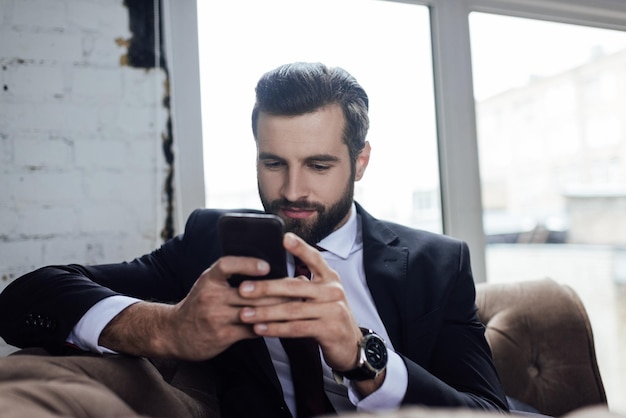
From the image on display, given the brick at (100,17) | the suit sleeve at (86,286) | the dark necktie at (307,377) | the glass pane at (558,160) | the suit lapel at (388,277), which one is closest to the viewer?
the suit sleeve at (86,286)

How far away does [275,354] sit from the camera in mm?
1482

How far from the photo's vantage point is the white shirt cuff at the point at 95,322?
1.18m

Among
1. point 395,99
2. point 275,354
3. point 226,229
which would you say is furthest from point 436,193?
point 226,229

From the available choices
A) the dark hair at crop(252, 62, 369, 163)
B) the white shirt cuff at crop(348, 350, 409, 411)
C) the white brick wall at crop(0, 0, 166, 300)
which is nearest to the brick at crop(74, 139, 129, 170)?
the white brick wall at crop(0, 0, 166, 300)

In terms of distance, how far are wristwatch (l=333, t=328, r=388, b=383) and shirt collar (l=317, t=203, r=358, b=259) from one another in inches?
18.7

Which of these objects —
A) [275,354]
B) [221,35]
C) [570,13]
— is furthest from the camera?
[570,13]

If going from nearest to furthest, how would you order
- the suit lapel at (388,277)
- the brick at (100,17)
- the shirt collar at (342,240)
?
1. the suit lapel at (388,277)
2. the shirt collar at (342,240)
3. the brick at (100,17)

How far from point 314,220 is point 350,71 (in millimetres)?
1050

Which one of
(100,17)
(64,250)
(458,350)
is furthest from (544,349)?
(100,17)

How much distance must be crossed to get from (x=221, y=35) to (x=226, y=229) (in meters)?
1.39

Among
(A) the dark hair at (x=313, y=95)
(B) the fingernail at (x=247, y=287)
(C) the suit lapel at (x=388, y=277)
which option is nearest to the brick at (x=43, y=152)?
(A) the dark hair at (x=313, y=95)

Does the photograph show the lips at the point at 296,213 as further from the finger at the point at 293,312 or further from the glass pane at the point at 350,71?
the glass pane at the point at 350,71

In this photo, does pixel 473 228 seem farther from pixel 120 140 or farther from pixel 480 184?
pixel 120 140

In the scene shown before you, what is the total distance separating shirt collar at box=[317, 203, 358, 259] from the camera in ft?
5.30
